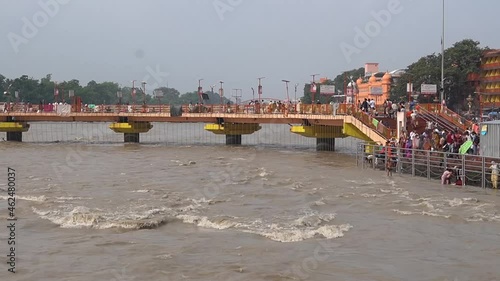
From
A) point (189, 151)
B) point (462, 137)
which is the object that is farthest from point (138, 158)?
point (462, 137)

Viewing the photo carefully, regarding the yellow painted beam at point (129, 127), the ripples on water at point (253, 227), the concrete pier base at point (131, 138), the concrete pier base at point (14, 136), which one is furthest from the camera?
the concrete pier base at point (14, 136)

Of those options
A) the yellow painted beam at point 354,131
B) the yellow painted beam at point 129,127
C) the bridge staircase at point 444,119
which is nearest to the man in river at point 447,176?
the bridge staircase at point 444,119

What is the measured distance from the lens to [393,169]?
86.5 feet

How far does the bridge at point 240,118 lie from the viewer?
33.4 meters

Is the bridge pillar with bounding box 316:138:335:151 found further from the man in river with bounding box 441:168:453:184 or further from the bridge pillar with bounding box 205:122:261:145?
the man in river with bounding box 441:168:453:184

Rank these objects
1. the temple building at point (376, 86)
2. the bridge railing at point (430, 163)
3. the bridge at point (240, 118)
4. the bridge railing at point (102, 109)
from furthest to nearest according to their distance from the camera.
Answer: the temple building at point (376, 86) → the bridge railing at point (102, 109) → the bridge at point (240, 118) → the bridge railing at point (430, 163)

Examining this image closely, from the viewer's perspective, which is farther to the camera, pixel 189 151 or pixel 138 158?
pixel 189 151

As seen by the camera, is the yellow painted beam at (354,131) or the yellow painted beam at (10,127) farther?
the yellow painted beam at (10,127)

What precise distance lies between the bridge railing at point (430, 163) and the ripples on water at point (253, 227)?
0.71 m

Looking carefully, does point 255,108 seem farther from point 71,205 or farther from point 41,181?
point 71,205

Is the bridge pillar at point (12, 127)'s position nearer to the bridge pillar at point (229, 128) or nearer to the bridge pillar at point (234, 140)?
the bridge pillar at point (229, 128)

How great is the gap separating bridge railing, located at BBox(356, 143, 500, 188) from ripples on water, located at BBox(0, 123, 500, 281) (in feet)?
2.33

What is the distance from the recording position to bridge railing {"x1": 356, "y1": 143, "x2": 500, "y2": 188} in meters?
21.2

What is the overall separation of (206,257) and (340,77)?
506 feet
